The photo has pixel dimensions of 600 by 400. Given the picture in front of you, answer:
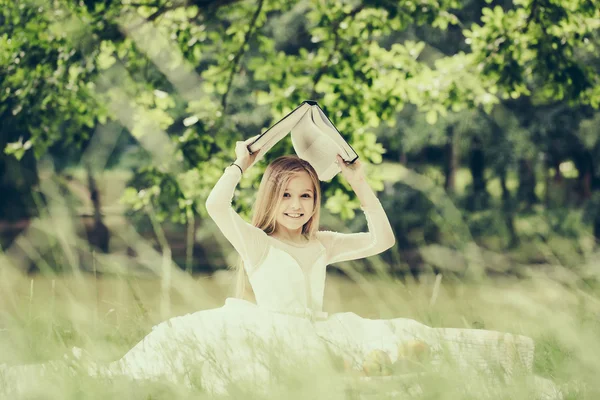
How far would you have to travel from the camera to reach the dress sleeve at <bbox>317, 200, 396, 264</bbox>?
4391mm

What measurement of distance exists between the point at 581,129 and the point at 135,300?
19.5 metres

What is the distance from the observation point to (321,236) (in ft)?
14.9

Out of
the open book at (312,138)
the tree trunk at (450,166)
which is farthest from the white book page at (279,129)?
the tree trunk at (450,166)

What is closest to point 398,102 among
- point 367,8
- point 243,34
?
point 367,8

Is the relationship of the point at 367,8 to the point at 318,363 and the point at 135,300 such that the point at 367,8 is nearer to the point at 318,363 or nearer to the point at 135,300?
the point at 135,300

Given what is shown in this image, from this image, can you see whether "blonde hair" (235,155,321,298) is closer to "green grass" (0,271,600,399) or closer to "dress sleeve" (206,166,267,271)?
"dress sleeve" (206,166,267,271)

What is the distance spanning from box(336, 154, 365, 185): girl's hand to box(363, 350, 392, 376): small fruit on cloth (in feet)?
3.76

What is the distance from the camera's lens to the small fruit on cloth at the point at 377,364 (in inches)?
127

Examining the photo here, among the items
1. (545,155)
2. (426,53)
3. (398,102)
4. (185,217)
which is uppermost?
(398,102)

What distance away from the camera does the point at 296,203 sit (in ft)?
14.2

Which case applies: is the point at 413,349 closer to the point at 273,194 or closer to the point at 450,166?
the point at 273,194

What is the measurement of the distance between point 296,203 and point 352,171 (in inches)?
13.0

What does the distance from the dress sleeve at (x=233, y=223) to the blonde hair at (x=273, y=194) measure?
149 millimetres

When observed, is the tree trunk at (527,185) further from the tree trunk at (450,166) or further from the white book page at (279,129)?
the white book page at (279,129)
